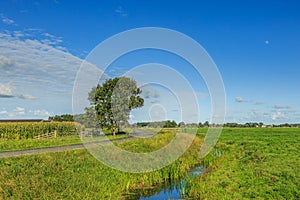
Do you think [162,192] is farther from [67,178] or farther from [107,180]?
[67,178]

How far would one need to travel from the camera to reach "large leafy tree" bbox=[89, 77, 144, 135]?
54.4m

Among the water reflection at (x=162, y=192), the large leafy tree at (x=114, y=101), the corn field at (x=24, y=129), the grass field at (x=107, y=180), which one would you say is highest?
the large leafy tree at (x=114, y=101)

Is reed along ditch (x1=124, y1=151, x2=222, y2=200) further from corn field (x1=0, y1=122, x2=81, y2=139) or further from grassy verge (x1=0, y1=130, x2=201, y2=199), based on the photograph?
corn field (x1=0, y1=122, x2=81, y2=139)

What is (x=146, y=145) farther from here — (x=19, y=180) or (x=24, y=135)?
(x=24, y=135)

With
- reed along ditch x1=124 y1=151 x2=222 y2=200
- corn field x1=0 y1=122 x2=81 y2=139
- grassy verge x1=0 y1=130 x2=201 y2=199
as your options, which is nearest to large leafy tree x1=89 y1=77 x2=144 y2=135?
corn field x1=0 y1=122 x2=81 y2=139

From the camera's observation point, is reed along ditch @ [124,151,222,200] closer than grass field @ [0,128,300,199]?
No

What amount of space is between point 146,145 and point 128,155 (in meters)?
7.30

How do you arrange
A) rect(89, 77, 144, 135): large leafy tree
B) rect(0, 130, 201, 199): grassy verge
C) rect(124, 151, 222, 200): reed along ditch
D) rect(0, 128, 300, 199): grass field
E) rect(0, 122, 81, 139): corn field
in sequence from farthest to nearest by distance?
rect(89, 77, 144, 135): large leafy tree, rect(0, 122, 81, 139): corn field, rect(124, 151, 222, 200): reed along ditch, rect(0, 128, 300, 199): grass field, rect(0, 130, 201, 199): grassy verge

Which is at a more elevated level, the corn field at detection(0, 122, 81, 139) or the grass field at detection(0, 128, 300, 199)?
the corn field at detection(0, 122, 81, 139)

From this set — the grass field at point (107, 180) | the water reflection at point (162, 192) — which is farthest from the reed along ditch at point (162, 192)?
the grass field at point (107, 180)

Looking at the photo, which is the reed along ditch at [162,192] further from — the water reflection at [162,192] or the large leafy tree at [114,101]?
the large leafy tree at [114,101]

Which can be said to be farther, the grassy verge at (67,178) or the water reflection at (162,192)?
the water reflection at (162,192)

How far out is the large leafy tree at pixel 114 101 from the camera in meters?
54.4

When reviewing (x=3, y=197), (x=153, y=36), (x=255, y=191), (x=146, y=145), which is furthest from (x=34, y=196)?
(x=153, y=36)
